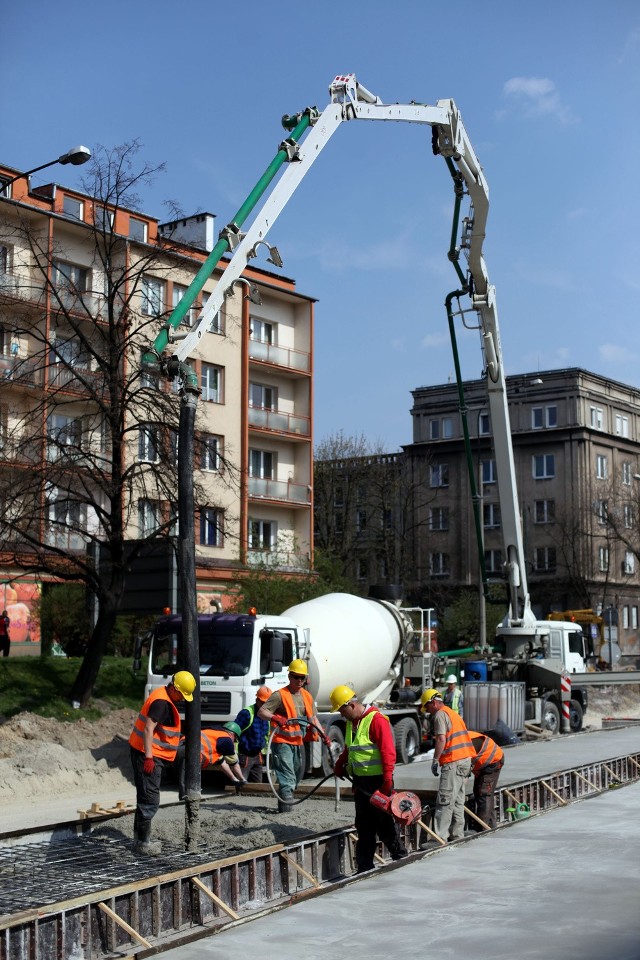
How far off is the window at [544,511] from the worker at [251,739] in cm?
5258

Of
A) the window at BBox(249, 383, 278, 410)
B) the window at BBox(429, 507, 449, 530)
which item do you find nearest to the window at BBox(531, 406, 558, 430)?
the window at BBox(429, 507, 449, 530)

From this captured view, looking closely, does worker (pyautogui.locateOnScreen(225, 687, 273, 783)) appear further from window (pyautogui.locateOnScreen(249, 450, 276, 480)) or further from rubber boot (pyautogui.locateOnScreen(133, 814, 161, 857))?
window (pyautogui.locateOnScreen(249, 450, 276, 480))

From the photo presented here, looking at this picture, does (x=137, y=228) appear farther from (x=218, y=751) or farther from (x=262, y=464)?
(x=218, y=751)

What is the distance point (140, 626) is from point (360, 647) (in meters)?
10.8

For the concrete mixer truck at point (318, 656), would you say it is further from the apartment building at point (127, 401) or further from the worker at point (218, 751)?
the apartment building at point (127, 401)

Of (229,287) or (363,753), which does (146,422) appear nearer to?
(229,287)

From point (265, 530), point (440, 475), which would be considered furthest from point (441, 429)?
point (265, 530)

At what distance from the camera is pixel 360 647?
22.9 m

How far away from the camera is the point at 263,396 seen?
50.9 metres

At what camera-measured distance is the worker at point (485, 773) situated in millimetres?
13742

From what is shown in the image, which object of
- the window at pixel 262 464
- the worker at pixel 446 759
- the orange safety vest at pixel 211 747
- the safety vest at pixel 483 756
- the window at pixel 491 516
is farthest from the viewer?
the window at pixel 491 516

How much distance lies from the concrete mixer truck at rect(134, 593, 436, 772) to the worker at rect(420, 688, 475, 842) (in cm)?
559

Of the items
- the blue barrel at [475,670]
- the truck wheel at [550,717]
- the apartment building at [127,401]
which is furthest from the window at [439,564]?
the blue barrel at [475,670]

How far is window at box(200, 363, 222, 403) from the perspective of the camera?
46.7 meters
